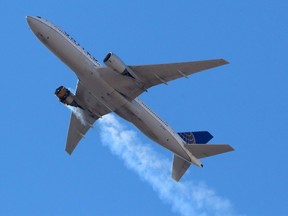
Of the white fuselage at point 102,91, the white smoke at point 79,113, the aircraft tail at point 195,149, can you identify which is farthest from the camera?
the white smoke at point 79,113

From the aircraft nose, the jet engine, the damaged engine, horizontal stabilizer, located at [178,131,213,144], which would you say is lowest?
the damaged engine

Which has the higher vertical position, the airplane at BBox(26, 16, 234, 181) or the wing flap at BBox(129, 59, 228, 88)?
the wing flap at BBox(129, 59, 228, 88)

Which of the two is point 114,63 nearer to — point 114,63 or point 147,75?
point 114,63

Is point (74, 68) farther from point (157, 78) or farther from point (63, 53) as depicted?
point (157, 78)

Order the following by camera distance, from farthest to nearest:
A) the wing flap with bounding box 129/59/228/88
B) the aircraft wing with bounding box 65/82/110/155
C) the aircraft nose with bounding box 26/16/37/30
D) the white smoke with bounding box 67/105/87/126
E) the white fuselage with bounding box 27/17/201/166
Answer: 1. the white smoke with bounding box 67/105/87/126
2. the aircraft wing with bounding box 65/82/110/155
3. the white fuselage with bounding box 27/17/201/166
4. the aircraft nose with bounding box 26/16/37/30
5. the wing flap with bounding box 129/59/228/88

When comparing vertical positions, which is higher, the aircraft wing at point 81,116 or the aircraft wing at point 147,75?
the aircraft wing at point 147,75

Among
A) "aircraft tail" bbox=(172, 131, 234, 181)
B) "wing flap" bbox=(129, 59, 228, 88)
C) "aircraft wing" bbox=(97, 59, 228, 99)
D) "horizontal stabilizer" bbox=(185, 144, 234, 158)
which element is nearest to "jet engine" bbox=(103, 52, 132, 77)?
"aircraft wing" bbox=(97, 59, 228, 99)

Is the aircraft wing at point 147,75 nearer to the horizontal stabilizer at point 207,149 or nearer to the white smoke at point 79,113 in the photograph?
the horizontal stabilizer at point 207,149

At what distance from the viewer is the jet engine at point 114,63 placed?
6888 centimetres

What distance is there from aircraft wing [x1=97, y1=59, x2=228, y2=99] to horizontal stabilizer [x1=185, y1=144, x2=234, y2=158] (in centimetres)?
775

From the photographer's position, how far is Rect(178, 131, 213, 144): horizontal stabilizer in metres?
75.7

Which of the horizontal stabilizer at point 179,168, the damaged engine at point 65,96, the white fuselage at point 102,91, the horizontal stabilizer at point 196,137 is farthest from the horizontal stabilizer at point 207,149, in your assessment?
the damaged engine at point 65,96

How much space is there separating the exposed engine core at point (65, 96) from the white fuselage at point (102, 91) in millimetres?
4446

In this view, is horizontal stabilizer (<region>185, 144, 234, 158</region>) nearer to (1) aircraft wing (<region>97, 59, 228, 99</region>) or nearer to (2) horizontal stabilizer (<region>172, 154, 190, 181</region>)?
(2) horizontal stabilizer (<region>172, 154, 190, 181</region>)
